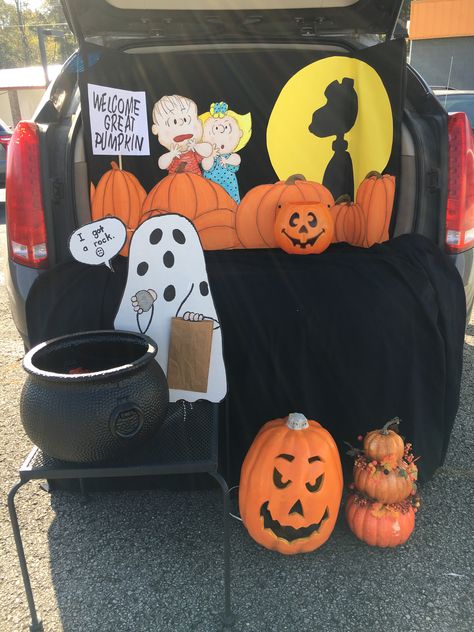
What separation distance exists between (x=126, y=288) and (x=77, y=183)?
0.56 metres

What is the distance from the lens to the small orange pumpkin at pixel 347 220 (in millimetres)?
2613

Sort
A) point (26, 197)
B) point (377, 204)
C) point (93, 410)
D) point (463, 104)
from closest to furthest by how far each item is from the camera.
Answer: point (93, 410) → point (26, 197) → point (377, 204) → point (463, 104)

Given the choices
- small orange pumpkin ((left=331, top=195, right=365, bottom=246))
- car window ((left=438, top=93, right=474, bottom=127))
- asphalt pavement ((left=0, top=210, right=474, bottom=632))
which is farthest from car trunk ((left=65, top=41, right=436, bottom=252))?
car window ((left=438, top=93, right=474, bottom=127))

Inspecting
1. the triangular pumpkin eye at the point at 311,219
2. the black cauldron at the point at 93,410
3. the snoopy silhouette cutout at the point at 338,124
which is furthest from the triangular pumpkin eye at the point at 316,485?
the snoopy silhouette cutout at the point at 338,124

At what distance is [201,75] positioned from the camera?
259cm

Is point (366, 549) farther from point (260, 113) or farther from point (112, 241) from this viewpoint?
point (260, 113)

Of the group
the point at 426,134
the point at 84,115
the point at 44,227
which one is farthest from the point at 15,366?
the point at 426,134

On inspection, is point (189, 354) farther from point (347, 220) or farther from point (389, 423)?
point (347, 220)

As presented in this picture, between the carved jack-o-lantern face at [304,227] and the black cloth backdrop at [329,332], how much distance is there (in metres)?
0.17

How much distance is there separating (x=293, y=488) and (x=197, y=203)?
1.31 meters

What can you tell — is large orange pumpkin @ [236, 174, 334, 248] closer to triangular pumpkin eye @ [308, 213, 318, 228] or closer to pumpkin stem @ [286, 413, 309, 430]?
triangular pumpkin eye @ [308, 213, 318, 228]

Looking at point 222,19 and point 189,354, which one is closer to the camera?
point 189,354

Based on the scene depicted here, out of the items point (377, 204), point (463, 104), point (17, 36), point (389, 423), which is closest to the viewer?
point (389, 423)

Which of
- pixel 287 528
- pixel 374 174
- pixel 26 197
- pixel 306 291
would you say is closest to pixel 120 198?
pixel 26 197
